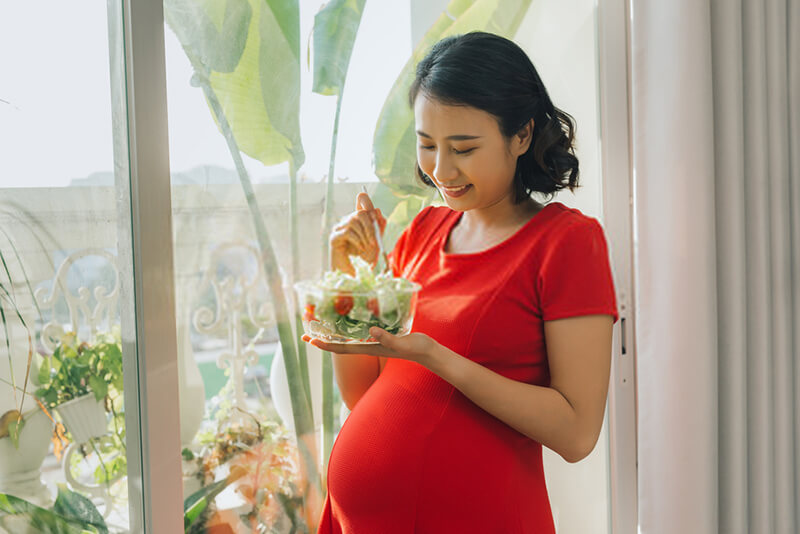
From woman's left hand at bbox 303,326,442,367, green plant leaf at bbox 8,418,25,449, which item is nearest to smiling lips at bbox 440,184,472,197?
woman's left hand at bbox 303,326,442,367

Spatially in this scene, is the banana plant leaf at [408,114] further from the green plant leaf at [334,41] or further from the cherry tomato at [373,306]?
the cherry tomato at [373,306]

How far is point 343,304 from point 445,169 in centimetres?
27

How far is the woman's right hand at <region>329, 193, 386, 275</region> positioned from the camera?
3.40 ft

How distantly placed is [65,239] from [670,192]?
1194 millimetres

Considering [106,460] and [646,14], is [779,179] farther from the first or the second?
[106,460]

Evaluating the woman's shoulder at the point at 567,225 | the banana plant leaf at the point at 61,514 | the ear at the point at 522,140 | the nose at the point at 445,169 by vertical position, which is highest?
the ear at the point at 522,140

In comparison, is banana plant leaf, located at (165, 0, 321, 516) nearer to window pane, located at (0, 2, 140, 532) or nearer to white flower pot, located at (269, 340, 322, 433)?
white flower pot, located at (269, 340, 322, 433)

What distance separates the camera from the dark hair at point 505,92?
3.14 ft

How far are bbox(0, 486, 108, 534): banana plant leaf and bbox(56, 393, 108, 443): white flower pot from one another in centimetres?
10

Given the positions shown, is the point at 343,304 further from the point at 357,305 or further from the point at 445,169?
the point at 445,169

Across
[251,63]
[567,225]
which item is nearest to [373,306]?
[567,225]

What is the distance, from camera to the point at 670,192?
143 cm

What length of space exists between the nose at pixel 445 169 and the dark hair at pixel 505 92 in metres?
0.08

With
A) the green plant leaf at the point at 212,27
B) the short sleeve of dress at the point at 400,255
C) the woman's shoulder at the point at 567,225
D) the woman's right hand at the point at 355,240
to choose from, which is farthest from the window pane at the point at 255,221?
the woman's shoulder at the point at 567,225
